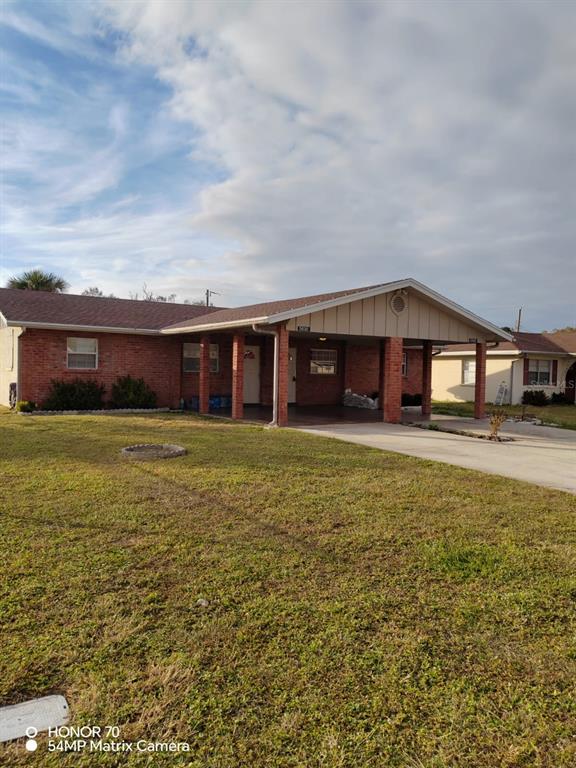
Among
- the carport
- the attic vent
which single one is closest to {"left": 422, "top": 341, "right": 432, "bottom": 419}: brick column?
the carport

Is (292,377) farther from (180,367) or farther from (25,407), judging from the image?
(25,407)

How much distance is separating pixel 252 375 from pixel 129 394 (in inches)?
184

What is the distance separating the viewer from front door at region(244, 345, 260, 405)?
19.1 m

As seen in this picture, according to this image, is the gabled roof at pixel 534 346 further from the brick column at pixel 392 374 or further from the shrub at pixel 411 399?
the brick column at pixel 392 374

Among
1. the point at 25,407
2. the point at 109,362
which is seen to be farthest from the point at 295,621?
the point at 109,362

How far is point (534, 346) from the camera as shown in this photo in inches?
1013

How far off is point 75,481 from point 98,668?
Result: 4187mm

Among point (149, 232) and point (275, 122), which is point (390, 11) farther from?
point (149, 232)

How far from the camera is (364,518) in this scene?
541 centimetres

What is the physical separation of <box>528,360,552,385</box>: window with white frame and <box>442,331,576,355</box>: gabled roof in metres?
0.79

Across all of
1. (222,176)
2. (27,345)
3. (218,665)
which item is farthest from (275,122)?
(218,665)

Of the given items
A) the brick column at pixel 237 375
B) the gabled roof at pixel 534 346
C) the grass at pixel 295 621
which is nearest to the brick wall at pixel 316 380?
the brick column at pixel 237 375

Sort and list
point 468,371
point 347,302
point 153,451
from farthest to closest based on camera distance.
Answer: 1. point 468,371
2. point 347,302
3. point 153,451

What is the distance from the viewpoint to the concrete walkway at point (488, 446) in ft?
27.1
